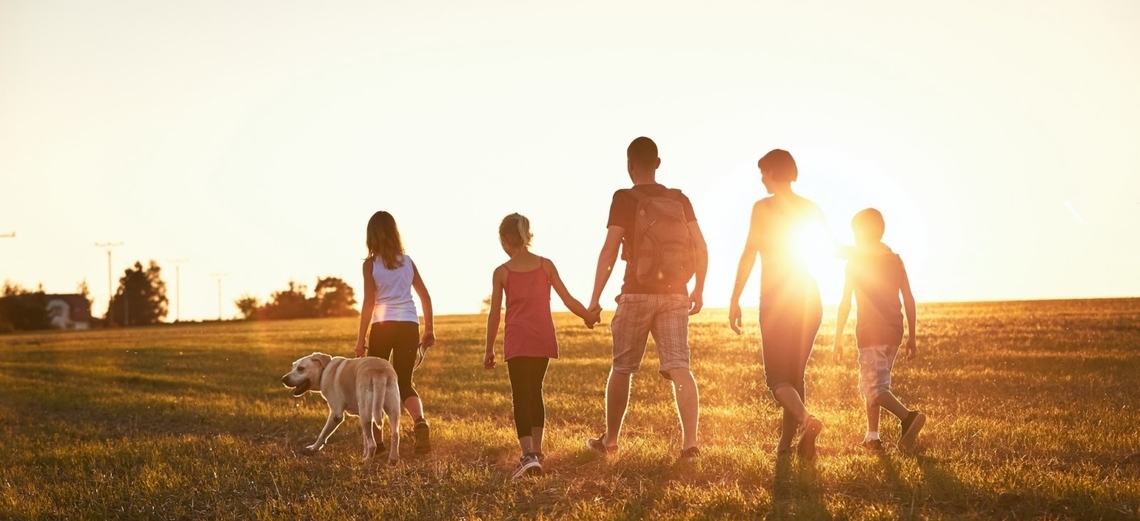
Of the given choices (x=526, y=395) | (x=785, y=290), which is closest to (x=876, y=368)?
(x=785, y=290)

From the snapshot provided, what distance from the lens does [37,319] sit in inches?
4774

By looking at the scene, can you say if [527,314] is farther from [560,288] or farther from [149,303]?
[149,303]

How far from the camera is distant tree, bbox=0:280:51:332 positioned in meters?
118

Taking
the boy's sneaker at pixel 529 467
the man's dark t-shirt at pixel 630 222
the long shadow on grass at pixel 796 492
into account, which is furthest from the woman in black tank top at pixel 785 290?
the boy's sneaker at pixel 529 467

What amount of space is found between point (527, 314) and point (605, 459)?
146 cm

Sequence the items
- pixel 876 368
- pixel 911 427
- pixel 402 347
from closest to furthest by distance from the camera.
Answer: pixel 911 427 → pixel 876 368 → pixel 402 347

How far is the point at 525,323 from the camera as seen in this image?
825 centimetres

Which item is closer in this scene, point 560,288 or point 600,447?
point 560,288

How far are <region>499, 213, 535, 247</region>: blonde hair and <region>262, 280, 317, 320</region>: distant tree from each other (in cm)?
11629

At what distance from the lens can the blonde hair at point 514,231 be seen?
326 inches

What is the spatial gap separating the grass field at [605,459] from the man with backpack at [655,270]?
0.81 metres

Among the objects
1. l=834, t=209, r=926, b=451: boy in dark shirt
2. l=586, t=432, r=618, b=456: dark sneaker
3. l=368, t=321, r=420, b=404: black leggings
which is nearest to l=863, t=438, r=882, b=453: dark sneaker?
l=834, t=209, r=926, b=451: boy in dark shirt

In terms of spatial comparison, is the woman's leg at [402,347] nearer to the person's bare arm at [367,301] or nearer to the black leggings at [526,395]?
the person's bare arm at [367,301]

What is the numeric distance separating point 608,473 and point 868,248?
319 cm
